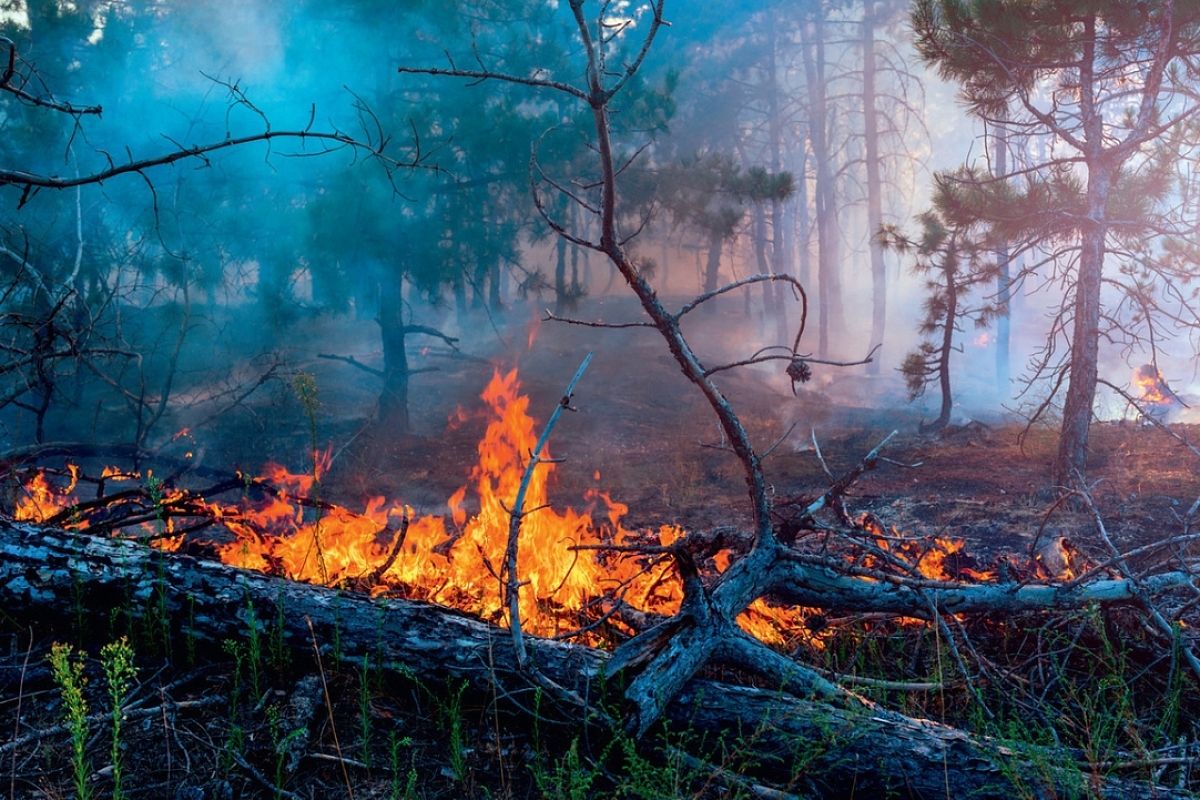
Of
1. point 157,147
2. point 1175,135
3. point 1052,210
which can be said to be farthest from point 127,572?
point 157,147

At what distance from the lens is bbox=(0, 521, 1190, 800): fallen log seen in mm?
2664

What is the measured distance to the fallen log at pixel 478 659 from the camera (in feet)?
8.74

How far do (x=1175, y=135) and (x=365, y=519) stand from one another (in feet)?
36.4

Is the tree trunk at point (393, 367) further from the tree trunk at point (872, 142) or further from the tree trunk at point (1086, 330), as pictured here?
the tree trunk at point (872, 142)

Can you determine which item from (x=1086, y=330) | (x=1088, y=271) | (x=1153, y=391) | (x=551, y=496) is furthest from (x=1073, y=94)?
(x=551, y=496)

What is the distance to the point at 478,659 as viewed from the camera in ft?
10.1

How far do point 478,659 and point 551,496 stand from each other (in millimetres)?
7604

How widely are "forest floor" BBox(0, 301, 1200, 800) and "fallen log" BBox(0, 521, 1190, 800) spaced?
0.40ft

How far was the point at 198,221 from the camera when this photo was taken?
13633 millimetres

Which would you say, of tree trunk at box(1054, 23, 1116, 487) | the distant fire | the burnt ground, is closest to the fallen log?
the burnt ground

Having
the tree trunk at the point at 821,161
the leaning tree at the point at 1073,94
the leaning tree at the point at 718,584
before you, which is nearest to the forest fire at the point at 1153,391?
the leaning tree at the point at 1073,94

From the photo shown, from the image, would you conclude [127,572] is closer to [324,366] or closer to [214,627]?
[214,627]

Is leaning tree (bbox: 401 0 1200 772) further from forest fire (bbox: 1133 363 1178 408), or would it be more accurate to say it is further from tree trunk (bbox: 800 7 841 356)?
tree trunk (bbox: 800 7 841 356)

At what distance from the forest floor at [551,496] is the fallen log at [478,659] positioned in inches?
4.8
